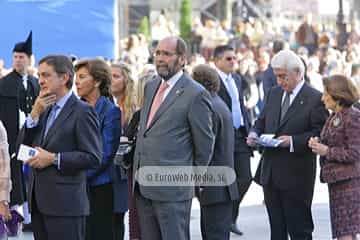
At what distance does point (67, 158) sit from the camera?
8.02 metres

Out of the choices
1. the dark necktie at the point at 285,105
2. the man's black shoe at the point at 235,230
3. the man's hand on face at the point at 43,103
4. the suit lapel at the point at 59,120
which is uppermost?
the man's hand on face at the point at 43,103

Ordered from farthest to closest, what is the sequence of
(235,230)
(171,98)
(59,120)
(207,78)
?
(235,230)
(207,78)
(171,98)
(59,120)

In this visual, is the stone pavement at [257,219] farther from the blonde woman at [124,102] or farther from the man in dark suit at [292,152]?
the blonde woman at [124,102]

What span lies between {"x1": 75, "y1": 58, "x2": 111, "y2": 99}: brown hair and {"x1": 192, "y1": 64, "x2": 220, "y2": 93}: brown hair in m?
1.25

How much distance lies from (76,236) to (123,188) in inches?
65.2

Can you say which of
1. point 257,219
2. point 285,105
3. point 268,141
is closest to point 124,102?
point 268,141

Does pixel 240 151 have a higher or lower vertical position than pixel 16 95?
lower

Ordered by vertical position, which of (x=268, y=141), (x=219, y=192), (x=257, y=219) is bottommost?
(x=257, y=219)

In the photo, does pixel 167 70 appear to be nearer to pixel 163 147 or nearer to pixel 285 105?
pixel 163 147

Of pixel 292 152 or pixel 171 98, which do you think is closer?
pixel 171 98

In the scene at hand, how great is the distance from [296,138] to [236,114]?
2.23 m

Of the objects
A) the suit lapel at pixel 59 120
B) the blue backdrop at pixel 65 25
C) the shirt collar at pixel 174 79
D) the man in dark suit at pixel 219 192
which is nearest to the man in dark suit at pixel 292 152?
the man in dark suit at pixel 219 192

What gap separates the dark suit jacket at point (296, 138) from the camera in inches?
401

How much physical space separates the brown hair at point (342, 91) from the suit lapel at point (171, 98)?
57.5 inches
